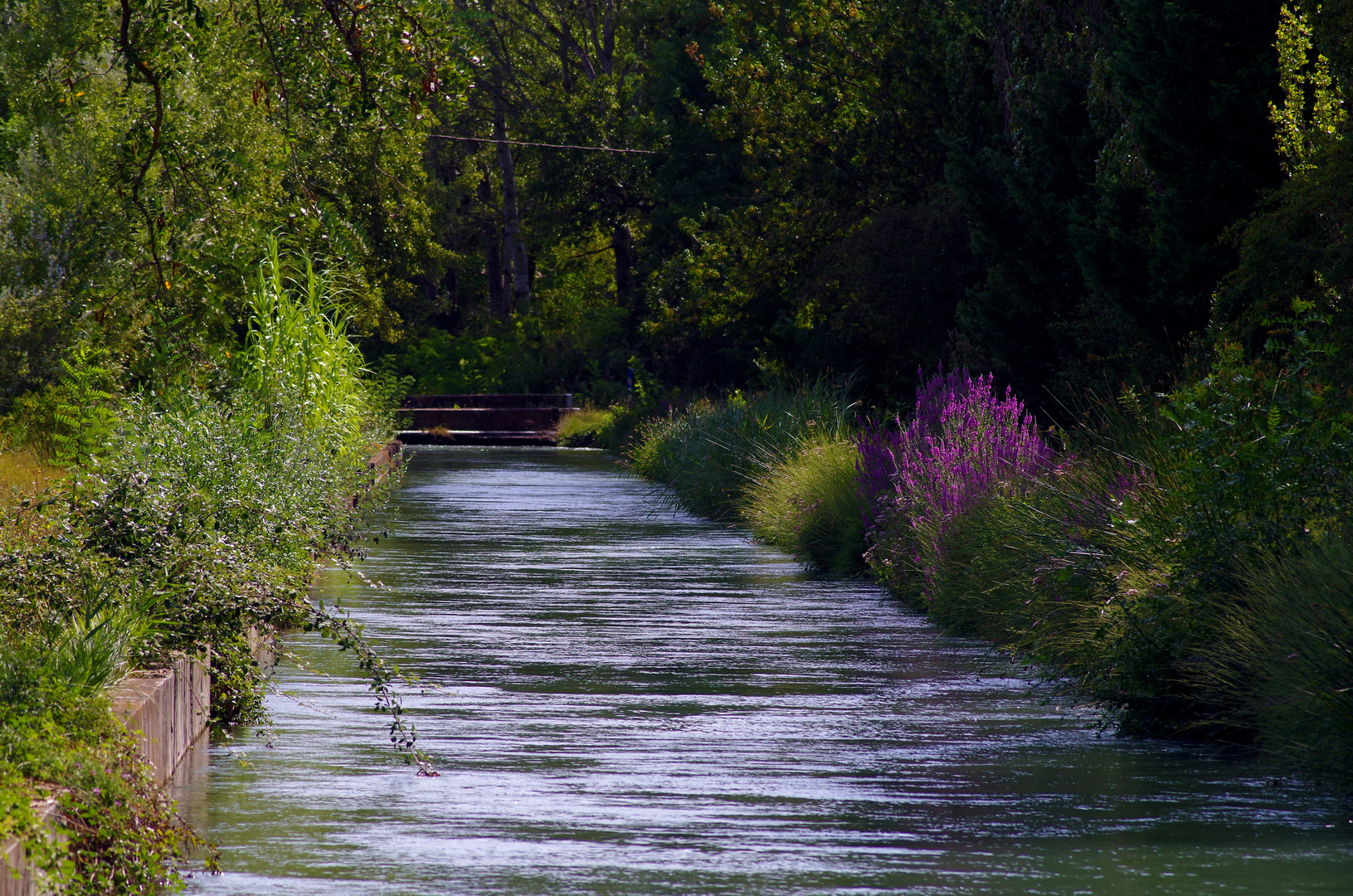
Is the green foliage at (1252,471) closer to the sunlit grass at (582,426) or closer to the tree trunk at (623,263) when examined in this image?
the sunlit grass at (582,426)

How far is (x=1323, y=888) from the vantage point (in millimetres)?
6383

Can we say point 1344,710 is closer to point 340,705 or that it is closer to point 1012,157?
point 340,705

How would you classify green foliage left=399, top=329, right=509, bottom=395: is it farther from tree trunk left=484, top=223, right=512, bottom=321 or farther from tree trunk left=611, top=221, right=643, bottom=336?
tree trunk left=611, top=221, right=643, bottom=336

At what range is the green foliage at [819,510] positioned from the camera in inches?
699

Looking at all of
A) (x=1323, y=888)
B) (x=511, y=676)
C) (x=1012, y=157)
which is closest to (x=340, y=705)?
(x=511, y=676)

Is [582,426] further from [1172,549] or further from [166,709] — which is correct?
[166,709]

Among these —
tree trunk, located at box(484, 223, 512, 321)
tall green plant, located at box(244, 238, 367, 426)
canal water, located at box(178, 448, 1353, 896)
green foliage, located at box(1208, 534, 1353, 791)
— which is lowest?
canal water, located at box(178, 448, 1353, 896)

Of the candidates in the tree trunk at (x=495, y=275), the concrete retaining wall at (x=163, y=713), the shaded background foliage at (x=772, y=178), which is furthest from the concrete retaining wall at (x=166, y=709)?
the tree trunk at (x=495, y=275)

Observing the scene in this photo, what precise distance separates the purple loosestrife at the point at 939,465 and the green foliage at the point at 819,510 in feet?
1.59

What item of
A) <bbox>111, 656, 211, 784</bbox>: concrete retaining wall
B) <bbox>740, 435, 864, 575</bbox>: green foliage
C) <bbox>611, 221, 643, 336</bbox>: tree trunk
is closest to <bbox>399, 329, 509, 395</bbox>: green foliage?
<bbox>611, 221, 643, 336</bbox>: tree trunk

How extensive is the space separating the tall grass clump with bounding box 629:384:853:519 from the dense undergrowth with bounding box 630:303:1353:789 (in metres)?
7.42

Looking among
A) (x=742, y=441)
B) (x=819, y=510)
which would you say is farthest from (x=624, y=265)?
(x=819, y=510)

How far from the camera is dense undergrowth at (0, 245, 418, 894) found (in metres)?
5.90

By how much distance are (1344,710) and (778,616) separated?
6684mm
